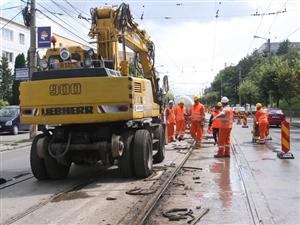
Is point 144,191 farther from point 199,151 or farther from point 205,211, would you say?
point 199,151

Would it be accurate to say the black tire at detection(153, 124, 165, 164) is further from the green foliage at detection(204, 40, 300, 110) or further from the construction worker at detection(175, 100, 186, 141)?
the green foliage at detection(204, 40, 300, 110)

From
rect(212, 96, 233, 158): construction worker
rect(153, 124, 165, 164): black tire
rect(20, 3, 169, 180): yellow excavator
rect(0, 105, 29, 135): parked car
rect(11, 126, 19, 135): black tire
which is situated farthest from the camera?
rect(11, 126, 19, 135): black tire

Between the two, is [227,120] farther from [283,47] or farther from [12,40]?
[283,47]

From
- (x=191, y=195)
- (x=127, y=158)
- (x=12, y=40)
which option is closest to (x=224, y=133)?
(x=127, y=158)

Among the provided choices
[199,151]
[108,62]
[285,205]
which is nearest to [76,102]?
[108,62]

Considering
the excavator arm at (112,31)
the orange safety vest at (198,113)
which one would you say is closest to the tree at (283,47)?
the orange safety vest at (198,113)

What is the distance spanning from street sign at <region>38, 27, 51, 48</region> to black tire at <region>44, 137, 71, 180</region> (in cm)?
1109

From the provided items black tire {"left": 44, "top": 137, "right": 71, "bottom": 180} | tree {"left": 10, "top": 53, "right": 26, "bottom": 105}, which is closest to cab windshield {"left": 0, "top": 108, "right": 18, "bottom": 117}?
tree {"left": 10, "top": 53, "right": 26, "bottom": 105}

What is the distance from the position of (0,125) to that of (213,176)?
64.9 feet

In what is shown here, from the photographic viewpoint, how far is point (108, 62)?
1088cm

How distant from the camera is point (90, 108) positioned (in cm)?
949

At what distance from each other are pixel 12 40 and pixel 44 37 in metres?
41.4

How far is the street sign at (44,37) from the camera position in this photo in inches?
822

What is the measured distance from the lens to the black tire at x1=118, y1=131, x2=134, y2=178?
32.9 feet
